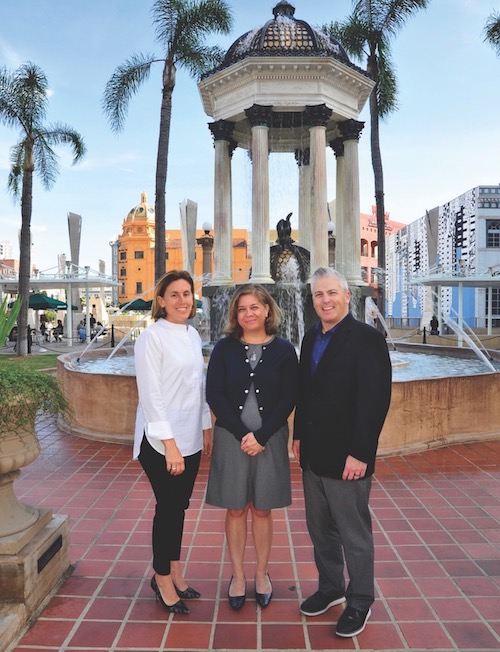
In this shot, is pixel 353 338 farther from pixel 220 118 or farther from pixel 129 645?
pixel 220 118

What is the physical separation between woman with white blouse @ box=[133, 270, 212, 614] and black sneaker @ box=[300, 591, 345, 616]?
2.10 ft

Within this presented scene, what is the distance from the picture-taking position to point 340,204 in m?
13.4

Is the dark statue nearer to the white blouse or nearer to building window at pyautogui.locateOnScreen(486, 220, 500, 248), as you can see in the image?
the white blouse

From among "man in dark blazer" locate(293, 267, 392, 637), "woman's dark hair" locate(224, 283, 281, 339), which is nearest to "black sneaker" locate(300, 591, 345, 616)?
"man in dark blazer" locate(293, 267, 392, 637)

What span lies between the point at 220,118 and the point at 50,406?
10.9m

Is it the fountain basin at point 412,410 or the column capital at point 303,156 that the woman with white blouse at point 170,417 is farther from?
the column capital at point 303,156

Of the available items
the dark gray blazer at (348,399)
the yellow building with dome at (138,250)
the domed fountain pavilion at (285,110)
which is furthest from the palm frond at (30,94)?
the yellow building with dome at (138,250)

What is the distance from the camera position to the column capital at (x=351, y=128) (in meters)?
12.6

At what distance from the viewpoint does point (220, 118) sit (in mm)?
12445

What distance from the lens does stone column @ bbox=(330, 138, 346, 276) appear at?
42.8 ft

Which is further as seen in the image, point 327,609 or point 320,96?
point 320,96

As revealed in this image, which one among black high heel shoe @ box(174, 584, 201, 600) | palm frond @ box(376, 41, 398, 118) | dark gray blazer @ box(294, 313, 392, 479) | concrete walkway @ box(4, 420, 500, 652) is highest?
palm frond @ box(376, 41, 398, 118)

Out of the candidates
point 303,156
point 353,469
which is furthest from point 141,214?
point 353,469

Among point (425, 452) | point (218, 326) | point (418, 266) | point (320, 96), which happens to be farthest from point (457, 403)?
point (418, 266)
